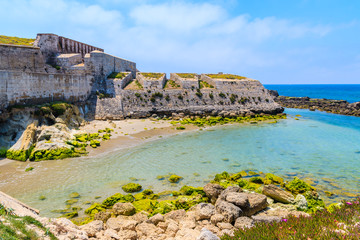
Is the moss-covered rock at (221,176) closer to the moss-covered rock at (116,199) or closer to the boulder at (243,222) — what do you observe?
the boulder at (243,222)

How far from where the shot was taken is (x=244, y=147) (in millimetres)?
23172

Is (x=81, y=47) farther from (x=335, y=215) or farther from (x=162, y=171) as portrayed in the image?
(x=335, y=215)

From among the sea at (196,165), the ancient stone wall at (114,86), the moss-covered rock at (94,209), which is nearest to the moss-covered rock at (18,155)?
the sea at (196,165)

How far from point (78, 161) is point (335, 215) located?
55.0ft

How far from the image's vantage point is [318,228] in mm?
6191

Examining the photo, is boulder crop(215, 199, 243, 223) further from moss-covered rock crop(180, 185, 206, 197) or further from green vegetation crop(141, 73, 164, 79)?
green vegetation crop(141, 73, 164, 79)

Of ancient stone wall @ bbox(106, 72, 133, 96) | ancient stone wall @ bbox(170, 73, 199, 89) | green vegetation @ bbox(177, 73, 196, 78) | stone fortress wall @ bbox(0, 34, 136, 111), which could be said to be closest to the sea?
stone fortress wall @ bbox(0, 34, 136, 111)

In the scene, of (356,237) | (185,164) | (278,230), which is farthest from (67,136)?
(356,237)

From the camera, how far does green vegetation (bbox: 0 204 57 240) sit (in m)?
5.79

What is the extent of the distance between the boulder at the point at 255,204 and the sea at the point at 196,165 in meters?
4.14

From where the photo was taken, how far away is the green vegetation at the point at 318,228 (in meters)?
5.72

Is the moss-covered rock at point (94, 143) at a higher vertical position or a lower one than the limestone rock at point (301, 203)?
higher

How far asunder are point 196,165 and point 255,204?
758 cm

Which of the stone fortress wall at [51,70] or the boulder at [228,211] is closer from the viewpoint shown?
the boulder at [228,211]
